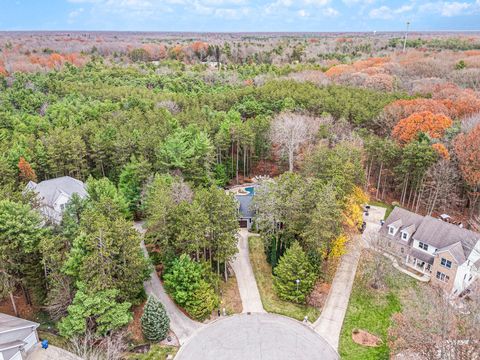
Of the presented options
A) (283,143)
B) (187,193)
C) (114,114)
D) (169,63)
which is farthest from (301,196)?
(169,63)

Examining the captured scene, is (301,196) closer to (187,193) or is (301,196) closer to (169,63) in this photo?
(187,193)

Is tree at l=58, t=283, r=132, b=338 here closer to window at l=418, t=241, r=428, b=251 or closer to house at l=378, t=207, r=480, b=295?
house at l=378, t=207, r=480, b=295

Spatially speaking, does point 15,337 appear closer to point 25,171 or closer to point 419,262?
A: point 25,171

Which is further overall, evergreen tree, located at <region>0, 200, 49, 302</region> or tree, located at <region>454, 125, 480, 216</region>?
tree, located at <region>454, 125, 480, 216</region>

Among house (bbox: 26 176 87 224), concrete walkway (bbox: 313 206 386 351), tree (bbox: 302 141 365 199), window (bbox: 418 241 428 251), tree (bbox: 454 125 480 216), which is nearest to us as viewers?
concrete walkway (bbox: 313 206 386 351)

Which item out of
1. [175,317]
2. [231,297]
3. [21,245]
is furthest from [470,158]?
[21,245]

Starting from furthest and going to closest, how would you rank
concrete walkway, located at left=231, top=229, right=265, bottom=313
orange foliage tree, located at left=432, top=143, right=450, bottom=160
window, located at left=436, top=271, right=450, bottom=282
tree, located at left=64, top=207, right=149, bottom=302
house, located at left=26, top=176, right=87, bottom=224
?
orange foliage tree, located at left=432, top=143, right=450, bottom=160 → house, located at left=26, top=176, right=87, bottom=224 → window, located at left=436, top=271, right=450, bottom=282 → concrete walkway, located at left=231, top=229, right=265, bottom=313 → tree, located at left=64, top=207, right=149, bottom=302

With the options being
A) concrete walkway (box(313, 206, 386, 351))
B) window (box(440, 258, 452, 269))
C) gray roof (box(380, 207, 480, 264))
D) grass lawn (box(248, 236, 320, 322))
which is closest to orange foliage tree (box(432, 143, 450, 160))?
gray roof (box(380, 207, 480, 264))
